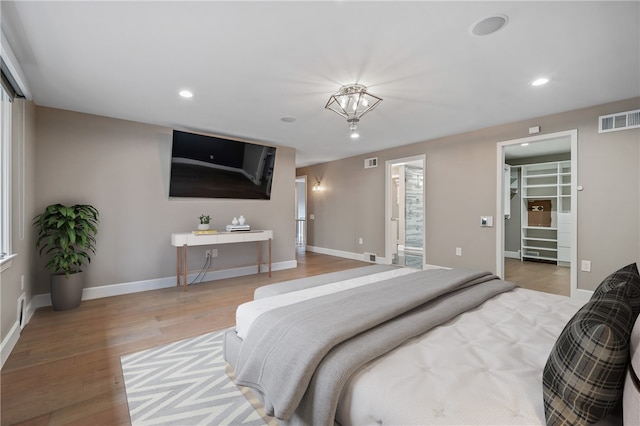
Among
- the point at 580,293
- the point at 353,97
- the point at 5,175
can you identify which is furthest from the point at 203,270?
the point at 580,293

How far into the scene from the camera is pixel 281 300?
193cm

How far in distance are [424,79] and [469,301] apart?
78.1 inches

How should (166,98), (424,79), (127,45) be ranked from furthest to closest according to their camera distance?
(166,98) < (424,79) < (127,45)

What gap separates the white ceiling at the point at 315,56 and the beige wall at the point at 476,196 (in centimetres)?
46

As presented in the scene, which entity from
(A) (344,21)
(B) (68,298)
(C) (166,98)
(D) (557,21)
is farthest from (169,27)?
(B) (68,298)

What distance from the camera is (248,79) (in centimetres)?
268

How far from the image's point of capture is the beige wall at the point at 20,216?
232cm

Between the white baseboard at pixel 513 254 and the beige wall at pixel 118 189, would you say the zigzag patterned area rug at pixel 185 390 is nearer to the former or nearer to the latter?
the beige wall at pixel 118 189

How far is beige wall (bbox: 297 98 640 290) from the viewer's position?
3240mm

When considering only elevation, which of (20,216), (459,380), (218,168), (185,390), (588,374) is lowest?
(185,390)

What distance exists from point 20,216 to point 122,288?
148cm

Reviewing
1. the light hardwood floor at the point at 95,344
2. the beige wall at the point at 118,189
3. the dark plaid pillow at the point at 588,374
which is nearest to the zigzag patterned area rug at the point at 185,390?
the light hardwood floor at the point at 95,344

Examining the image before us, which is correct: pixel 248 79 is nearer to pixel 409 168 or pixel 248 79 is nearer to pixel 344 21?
pixel 344 21

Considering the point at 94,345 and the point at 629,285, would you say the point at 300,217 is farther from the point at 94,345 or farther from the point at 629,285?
the point at 629,285
